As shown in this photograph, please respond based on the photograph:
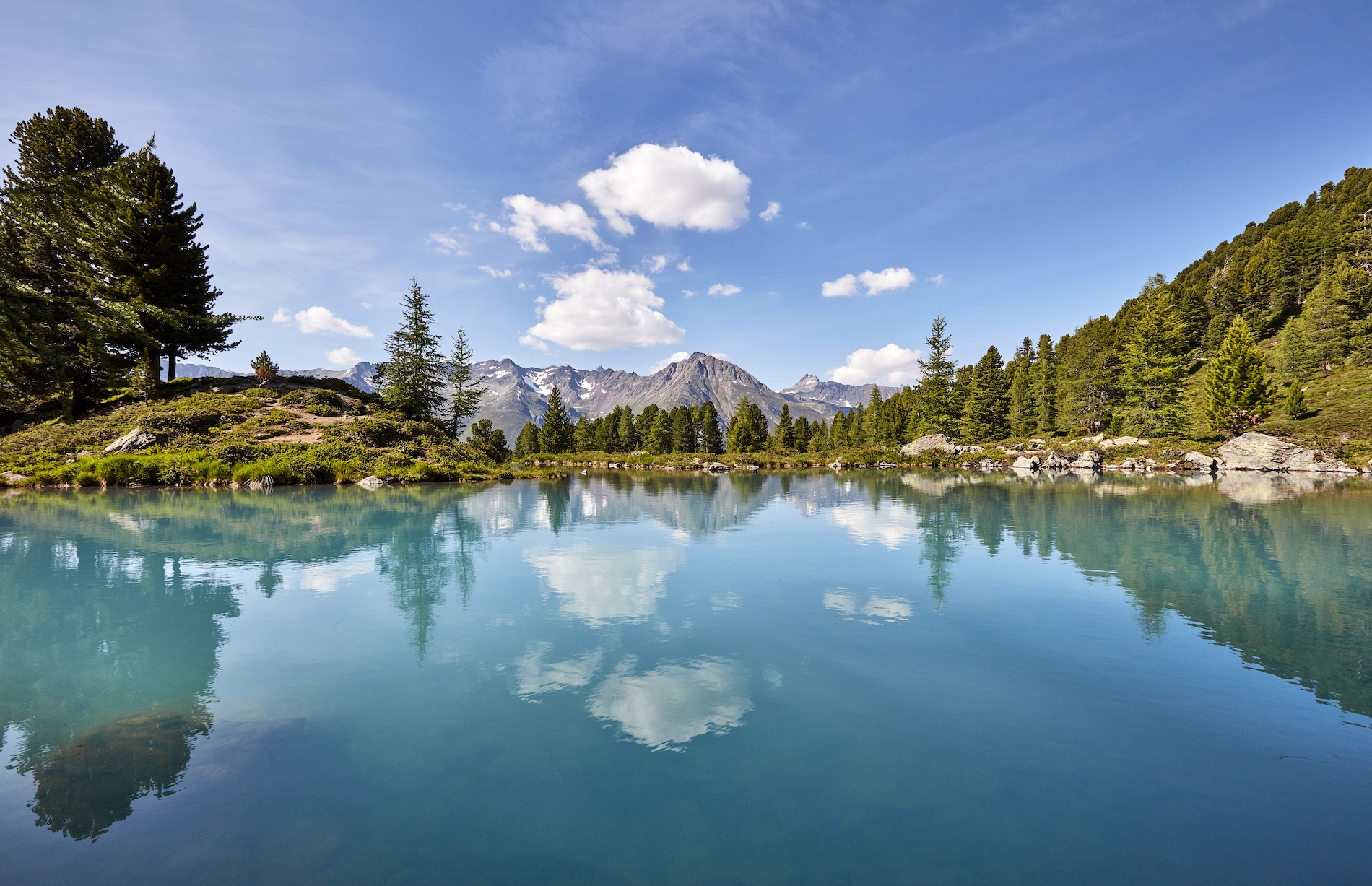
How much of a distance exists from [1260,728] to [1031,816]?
377cm

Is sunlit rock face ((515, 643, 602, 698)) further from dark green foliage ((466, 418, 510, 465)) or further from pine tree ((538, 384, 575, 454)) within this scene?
pine tree ((538, 384, 575, 454))

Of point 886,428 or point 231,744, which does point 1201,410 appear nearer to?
point 886,428

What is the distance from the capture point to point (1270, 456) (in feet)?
155

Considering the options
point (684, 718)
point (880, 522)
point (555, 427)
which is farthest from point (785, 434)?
point (684, 718)

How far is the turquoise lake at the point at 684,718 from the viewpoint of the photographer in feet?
13.6

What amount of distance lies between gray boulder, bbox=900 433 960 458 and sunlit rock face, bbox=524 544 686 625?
63985 mm

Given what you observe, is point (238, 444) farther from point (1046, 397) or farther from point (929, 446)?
point (1046, 397)

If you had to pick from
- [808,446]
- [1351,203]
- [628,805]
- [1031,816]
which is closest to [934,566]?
[1031,816]

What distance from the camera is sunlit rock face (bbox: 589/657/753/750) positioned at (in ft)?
19.5

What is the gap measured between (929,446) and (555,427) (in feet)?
181

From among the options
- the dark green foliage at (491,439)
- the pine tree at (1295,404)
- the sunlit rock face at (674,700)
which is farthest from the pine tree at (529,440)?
the pine tree at (1295,404)

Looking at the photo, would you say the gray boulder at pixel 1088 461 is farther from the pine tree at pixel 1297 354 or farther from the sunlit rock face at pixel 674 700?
the sunlit rock face at pixel 674 700

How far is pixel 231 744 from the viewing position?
5.64 m

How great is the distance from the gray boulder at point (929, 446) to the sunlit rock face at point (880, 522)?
1895 inches
